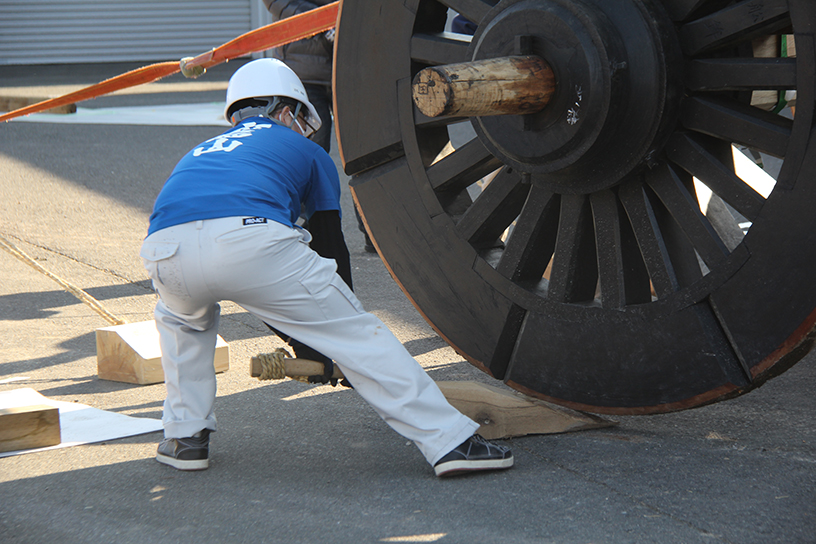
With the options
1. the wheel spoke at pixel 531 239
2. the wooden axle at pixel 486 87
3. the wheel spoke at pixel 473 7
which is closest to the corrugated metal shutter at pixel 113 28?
the wheel spoke at pixel 473 7

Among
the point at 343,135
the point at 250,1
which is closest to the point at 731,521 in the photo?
the point at 343,135

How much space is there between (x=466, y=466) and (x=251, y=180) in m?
1.07

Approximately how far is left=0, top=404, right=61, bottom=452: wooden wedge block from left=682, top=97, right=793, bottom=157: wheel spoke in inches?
84.2

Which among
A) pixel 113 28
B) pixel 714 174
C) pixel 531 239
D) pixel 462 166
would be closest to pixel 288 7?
pixel 462 166

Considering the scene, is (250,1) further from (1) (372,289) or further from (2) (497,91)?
(2) (497,91)

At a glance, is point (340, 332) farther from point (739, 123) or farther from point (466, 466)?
point (739, 123)

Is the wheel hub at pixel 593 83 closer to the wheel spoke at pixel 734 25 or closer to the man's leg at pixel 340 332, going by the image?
the wheel spoke at pixel 734 25

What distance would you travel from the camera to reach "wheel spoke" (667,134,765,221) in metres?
2.14

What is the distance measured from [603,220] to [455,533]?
96cm

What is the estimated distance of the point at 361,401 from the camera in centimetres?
324

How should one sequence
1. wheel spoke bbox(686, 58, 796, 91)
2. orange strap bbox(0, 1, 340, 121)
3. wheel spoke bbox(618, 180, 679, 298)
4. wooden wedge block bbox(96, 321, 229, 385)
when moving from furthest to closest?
orange strap bbox(0, 1, 340, 121) < wooden wedge block bbox(96, 321, 229, 385) < wheel spoke bbox(618, 180, 679, 298) < wheel spoke bbox(686, 58, 796, 91)

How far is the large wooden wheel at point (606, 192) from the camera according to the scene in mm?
2098

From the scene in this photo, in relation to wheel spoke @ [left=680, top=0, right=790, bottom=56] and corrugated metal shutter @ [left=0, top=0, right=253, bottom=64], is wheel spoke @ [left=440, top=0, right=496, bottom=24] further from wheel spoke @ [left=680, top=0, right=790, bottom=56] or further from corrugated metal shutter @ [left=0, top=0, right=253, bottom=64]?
corrugated metal shutter @ [left=0, top=0, right=253, bottom=64]

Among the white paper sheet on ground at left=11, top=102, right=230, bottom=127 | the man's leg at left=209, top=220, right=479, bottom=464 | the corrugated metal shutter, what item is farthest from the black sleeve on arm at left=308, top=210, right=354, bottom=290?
the corrugated metal shutter
